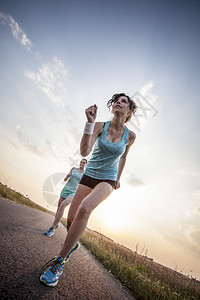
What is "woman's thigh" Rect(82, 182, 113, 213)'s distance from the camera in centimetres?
187

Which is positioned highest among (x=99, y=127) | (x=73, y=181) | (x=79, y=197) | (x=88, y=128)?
(x=99, y=127)

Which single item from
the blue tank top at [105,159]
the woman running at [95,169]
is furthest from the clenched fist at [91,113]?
the blue tank top at [105,159]

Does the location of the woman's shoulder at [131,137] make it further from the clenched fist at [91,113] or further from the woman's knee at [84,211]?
the woman's knee at [84,211]

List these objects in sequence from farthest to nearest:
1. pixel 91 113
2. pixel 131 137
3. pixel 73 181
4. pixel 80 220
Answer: pixel 73 181 < pixel 131 137 < pixel 91 113 < pixel 80 220

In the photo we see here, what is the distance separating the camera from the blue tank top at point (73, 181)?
506cm

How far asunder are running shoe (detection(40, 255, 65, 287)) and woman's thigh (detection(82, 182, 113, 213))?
624 millimetres

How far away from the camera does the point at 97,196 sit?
201cm

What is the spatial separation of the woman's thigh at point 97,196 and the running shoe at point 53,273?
624 millimetres

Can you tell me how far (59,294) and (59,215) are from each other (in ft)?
10.7

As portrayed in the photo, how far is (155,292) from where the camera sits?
2.31m

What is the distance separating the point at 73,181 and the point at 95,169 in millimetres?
3025

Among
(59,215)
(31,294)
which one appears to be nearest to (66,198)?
(59,215)

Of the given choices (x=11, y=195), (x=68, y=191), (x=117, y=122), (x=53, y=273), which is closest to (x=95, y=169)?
(x=117, y=122)

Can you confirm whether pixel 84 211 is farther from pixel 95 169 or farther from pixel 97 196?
pixel 95 169
